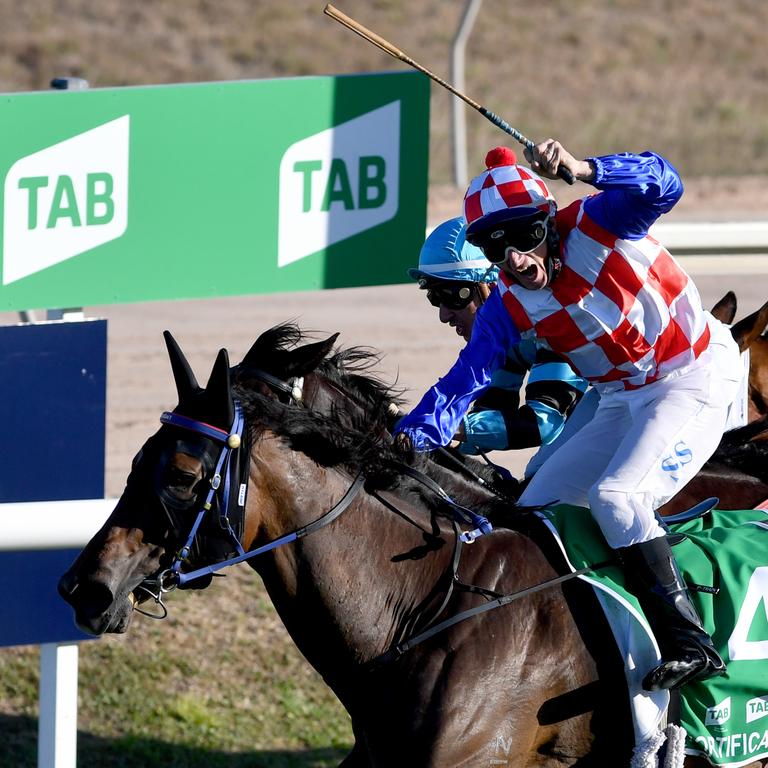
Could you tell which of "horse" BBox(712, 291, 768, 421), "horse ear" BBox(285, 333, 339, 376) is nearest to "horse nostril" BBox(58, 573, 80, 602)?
"horse ear" BBox(285, 333, 339, 376)

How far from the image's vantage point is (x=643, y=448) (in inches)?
152

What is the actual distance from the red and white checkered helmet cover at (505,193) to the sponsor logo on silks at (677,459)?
71 centimetres

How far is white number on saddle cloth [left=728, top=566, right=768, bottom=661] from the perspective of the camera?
153 inches

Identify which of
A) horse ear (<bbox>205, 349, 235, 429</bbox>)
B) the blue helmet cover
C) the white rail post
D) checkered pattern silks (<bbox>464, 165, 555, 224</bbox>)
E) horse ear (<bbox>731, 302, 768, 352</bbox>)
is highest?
checkered pattern silks (<bbox>464, 165, 555, 224</bbox>)

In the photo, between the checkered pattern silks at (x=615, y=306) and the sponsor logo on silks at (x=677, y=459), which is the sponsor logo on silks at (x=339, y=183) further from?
the sponsor logo on silks at (x=677, y=459)

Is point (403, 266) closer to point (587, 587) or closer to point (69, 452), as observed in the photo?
point (69, 452)

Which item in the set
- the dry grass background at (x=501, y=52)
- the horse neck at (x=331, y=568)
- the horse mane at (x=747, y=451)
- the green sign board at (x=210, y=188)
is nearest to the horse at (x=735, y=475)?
the horse mane at (x=747, y=451)

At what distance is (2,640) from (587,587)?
1902 mm

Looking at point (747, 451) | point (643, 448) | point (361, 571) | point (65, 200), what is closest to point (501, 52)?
point (65, 200)

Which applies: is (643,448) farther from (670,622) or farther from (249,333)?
(249,333)

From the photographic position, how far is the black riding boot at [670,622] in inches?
147

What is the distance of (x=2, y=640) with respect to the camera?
4.59 metres

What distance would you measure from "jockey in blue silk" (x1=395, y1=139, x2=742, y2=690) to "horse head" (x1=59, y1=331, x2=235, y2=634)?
60cm

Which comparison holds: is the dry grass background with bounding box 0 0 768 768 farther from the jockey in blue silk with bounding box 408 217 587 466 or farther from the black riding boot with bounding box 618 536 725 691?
the black riding boot with bounding box 618 536 725 691
